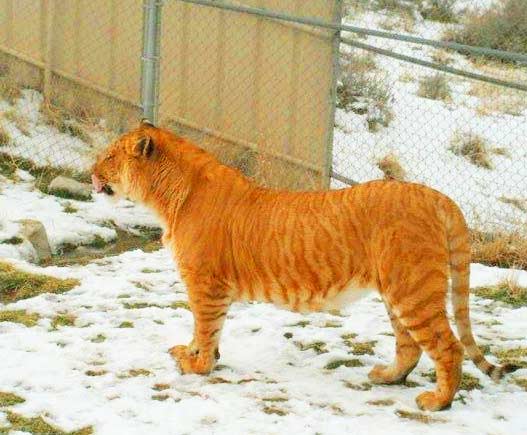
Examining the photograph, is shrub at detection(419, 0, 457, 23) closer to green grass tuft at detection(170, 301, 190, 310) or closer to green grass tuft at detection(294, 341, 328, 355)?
green grass tuft at detection(170, 301, 190, 310)

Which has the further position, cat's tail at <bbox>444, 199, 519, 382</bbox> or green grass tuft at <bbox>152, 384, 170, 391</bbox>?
green grass tuft at <bbox>152, 384, 170, 391</bbox>

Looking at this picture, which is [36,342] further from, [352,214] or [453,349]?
[453,349]

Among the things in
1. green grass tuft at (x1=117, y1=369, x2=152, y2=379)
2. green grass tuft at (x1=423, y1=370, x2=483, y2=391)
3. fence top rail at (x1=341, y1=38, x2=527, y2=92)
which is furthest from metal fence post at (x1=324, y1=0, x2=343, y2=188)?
green grass tuft at (x1=117, y1=369, x2=152, y2=379)

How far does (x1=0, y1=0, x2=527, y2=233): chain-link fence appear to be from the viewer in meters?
9.72

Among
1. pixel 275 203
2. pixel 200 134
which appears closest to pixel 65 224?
pixel 200 134

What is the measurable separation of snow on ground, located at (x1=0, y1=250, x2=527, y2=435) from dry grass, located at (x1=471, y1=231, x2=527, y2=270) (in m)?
1.16

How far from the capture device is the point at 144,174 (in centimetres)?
600

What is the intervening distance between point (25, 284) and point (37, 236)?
46.2 inches

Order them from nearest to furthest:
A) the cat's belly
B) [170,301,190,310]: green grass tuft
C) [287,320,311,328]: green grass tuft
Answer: the cat's belly < [287,320,311,328]: green grass tuft < [170,301,190,310]: green grass tuft

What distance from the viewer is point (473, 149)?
41.4ft

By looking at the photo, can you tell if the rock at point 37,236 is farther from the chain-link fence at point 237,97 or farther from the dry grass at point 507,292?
the dry grass at point 507,292

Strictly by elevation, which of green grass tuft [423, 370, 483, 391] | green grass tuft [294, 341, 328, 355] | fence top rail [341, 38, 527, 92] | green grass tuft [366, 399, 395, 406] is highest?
fence top rail [341, 38, 527, 92]

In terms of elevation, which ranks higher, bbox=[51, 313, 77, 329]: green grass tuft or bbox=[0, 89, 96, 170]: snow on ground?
bbox=[0, 89, 96, 170]: snow on ground

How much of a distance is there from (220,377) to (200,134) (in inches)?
202
